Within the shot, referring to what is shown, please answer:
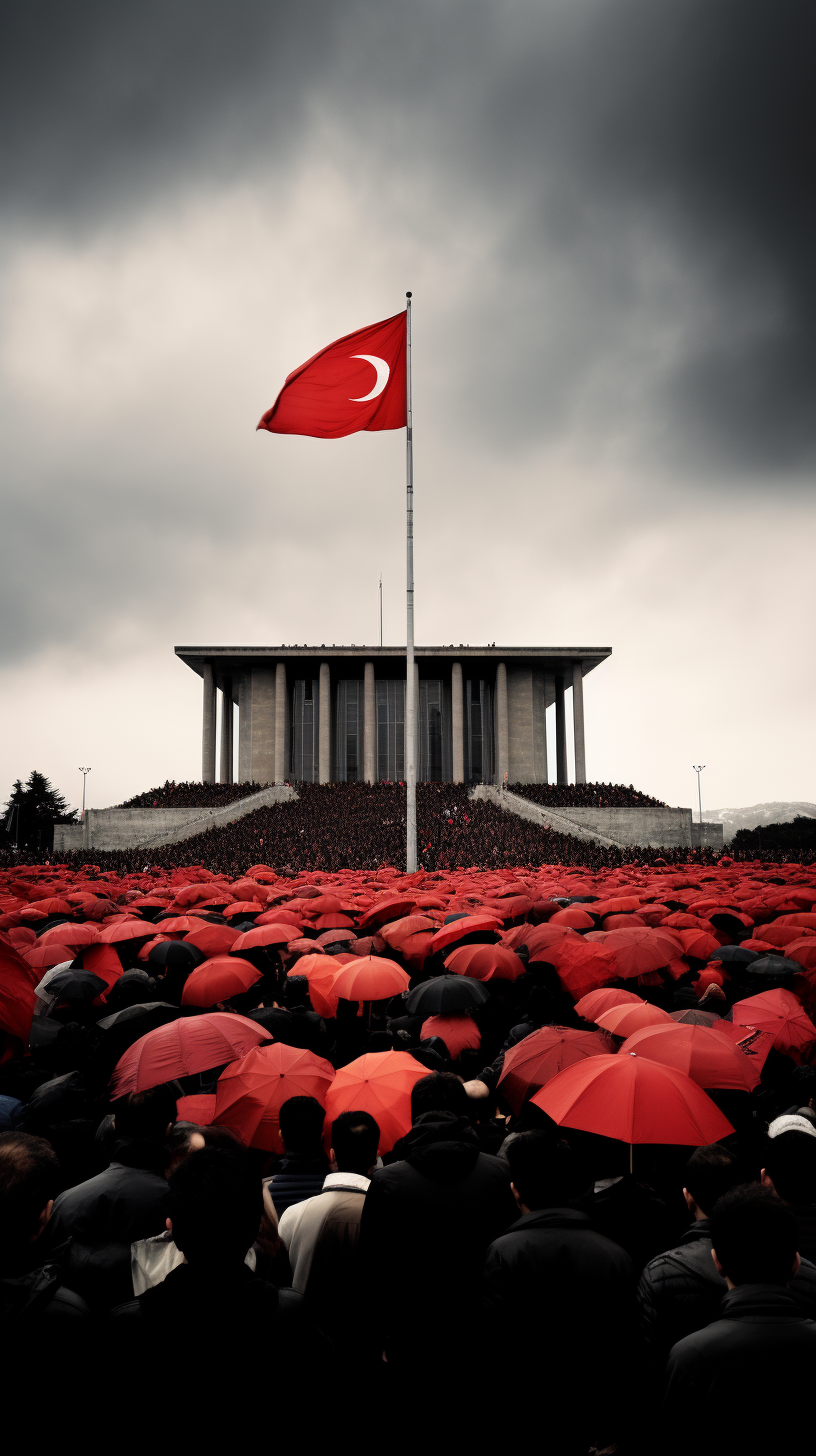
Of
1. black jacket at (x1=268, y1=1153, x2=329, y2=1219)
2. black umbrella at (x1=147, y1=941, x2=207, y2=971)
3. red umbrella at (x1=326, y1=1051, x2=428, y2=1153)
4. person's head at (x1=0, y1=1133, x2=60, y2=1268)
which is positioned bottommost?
black jacket at (x1=268, y1=1153, x2=329, y2=1219)

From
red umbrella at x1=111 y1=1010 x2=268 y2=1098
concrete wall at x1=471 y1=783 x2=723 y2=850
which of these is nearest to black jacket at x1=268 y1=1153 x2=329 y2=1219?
red umbrella at x1=111 y1=1010 x2=268 y2=1098

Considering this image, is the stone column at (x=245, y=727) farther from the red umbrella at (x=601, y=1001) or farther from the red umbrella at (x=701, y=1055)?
the red umbrella at (x=701, y=1055)

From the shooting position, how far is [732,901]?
37.1ft

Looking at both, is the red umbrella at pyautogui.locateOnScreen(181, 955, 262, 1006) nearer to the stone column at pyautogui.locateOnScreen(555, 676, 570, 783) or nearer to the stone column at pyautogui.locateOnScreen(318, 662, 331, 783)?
the stone column at pyautogui.locateOnScreen(318, 662, 331, 783)

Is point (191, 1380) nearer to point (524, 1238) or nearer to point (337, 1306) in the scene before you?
point (524, 1238)

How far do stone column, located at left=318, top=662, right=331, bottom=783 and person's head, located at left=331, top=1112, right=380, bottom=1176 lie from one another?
53559 mm

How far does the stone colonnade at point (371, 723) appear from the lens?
57875 mm

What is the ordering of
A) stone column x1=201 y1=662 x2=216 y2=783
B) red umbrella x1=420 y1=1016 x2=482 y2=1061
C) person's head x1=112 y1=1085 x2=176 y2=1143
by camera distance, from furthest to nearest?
stone column x1=201 y1=662 x2=216 y2=783
red umbrella x1=420 y1=1016 x2=482 y2=1061
person's head x1=112 y1=1085 x2=176 y2=1143

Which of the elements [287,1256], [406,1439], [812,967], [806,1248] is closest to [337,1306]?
[287,1256]

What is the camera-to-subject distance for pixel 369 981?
691cm

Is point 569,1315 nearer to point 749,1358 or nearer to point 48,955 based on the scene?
point 749,1358

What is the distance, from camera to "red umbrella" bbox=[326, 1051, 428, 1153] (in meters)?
4.48

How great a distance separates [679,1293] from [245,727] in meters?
60.2

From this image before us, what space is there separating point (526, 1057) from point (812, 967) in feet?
13.5
